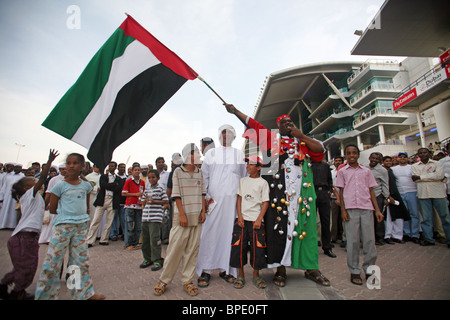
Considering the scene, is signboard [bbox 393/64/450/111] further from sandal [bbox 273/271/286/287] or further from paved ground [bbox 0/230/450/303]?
sandal [bbox 273/271/286/287]

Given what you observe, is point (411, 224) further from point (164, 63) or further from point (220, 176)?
point (164, 63)

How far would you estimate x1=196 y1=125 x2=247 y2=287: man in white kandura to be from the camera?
11.0ft

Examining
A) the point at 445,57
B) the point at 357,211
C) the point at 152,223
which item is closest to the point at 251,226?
the point at 357,211

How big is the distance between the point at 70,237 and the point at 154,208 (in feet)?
6.26

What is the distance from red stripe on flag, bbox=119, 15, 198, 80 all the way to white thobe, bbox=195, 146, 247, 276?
143 cm

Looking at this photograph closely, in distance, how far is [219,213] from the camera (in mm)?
3439

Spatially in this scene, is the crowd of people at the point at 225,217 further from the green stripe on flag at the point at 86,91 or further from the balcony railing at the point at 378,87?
the balcony railing at the point at 378,87

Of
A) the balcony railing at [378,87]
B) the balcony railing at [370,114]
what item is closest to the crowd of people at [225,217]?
the balcony railing at [370,114]

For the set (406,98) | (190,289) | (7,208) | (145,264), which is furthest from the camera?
(406,98)

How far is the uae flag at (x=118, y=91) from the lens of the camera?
304 cm

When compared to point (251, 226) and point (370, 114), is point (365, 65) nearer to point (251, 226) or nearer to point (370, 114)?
point (370, 114)
